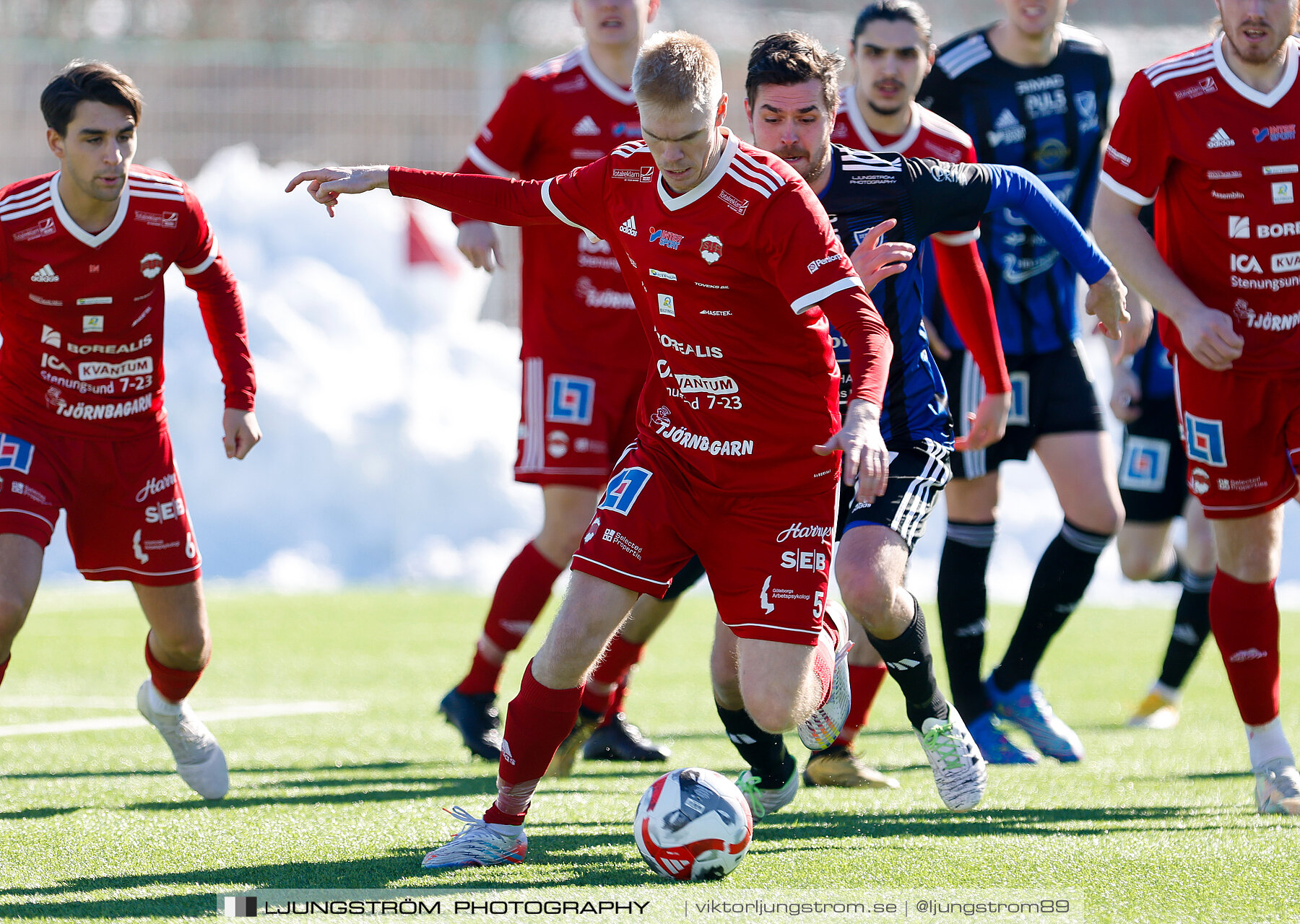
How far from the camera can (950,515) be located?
5.99 metres

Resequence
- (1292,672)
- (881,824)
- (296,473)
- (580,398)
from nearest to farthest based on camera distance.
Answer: (881,824) < (580,398) < (1292,672) < (296,473)

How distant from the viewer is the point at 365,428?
40.7ft

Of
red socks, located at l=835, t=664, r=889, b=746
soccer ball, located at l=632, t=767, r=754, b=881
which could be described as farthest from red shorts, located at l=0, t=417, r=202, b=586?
red socks, located at l=835, t=664, r=889, b=746

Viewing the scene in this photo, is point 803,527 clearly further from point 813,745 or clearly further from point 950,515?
point 950,515

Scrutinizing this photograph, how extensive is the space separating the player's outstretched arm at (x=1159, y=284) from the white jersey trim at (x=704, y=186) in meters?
1.36

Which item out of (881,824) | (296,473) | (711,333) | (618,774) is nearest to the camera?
(711,333)

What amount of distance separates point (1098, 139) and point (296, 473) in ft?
24.9

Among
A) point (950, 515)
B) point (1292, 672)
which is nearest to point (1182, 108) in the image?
point (950, 515)

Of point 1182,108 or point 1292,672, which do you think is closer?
point 1182,108

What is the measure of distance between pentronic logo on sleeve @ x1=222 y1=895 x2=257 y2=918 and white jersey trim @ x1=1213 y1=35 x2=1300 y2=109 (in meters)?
3.34

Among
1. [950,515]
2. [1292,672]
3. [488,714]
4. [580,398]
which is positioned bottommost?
[1292,672]

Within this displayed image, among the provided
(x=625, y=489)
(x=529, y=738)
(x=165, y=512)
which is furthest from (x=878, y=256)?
(x=165, y=512)

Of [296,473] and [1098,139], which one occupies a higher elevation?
[1098,139]

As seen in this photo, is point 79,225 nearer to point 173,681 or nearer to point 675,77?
point 173,681
